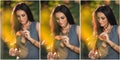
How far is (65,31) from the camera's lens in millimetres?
3098

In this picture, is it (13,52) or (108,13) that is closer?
(108,13)

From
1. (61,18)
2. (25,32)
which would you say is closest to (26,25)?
(25,32)

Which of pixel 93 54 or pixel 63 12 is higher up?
pixel 63 12

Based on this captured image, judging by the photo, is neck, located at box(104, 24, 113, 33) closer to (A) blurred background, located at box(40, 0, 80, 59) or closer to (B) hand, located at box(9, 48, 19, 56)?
(A) blurred background, located at box(40, 0, 80, 59)

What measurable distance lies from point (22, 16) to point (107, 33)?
729mm

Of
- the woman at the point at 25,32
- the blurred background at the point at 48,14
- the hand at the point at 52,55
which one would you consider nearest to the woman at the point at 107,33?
the blurred background at the point at 48,14

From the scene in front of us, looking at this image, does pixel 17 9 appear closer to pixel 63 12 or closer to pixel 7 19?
pixel 7 19

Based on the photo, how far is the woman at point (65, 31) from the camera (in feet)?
10.1

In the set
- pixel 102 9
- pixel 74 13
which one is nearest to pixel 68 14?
pixel 74 13

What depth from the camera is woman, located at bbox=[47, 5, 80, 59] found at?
3.08m

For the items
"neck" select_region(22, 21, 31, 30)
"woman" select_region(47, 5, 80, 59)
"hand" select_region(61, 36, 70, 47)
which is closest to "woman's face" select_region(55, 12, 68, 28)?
"woman" select_region(47, 5, 80, 59)

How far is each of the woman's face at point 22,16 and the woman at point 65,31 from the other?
226 millimetres

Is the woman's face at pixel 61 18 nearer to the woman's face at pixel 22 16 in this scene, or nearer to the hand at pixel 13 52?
the woman's face at pixel 22 16

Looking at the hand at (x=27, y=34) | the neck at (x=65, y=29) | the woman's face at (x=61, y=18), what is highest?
the woman's face at (x=61, y=18)
